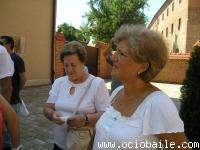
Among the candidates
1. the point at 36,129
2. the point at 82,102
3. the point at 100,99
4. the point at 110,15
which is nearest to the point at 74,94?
the point at 82,102

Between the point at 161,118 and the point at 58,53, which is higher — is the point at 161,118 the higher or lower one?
the lower one

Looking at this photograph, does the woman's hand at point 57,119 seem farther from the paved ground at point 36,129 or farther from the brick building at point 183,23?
the brick building at point 183,23

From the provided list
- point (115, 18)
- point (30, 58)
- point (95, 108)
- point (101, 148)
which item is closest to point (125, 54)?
point (101, 148)

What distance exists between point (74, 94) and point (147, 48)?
127 centimetres

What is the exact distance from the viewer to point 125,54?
7.91 feet

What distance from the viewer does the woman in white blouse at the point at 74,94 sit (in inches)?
134

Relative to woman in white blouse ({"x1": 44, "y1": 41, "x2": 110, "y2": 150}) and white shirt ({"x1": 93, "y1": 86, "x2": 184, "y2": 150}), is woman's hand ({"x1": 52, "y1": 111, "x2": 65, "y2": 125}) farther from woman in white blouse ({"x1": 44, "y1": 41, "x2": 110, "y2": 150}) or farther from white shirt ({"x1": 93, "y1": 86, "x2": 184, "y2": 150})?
white shirt ({"x1": 93, "y1": 86, "x2": 184, "y2": 150})

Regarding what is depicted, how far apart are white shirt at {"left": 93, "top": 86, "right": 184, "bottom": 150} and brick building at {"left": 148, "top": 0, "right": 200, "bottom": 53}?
3366cm

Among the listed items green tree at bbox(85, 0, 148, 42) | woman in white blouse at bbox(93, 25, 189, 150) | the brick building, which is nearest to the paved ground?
woman in white blouse at bbox(93, 25, 189, 150)

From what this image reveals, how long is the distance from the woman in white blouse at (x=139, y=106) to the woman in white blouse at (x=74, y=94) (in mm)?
813

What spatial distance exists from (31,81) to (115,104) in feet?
39.2

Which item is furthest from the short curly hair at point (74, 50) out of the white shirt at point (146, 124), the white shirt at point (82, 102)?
the white shirt at point (146, 124)

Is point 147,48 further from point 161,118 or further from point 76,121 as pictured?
point 76,121

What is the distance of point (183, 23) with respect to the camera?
43.1m
